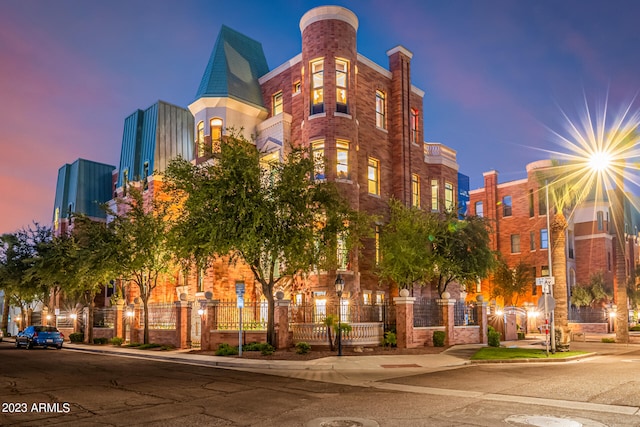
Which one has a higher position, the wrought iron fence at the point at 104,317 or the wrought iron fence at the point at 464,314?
the wrought iron fence at the point at 464,314

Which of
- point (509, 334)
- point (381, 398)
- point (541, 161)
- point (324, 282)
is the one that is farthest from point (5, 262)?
point (541, 161)

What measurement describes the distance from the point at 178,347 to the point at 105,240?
871 centimetres

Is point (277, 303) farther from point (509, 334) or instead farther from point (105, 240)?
point (509, 334)

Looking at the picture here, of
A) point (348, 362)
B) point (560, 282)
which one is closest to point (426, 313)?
point (560, 282)

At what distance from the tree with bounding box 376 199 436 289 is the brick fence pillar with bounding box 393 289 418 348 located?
11.6 feet

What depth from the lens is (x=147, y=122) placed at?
48.8m

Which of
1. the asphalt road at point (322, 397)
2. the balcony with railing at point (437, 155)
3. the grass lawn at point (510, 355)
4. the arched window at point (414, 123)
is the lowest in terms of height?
the grass lawn at point (510, 355)

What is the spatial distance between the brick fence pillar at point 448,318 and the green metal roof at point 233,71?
19363 millimetres

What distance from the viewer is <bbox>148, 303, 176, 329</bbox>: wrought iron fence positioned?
31.9 metres

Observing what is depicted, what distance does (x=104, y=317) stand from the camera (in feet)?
128

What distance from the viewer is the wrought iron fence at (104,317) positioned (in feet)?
124

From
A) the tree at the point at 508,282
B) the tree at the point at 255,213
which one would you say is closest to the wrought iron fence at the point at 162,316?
the tree at the point at 255,213

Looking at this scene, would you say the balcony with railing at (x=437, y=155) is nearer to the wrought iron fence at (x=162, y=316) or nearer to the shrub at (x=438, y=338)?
the shrub at (x=438, y=338)

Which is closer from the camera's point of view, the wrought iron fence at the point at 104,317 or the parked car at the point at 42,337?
the parked car at the point at 42,337
